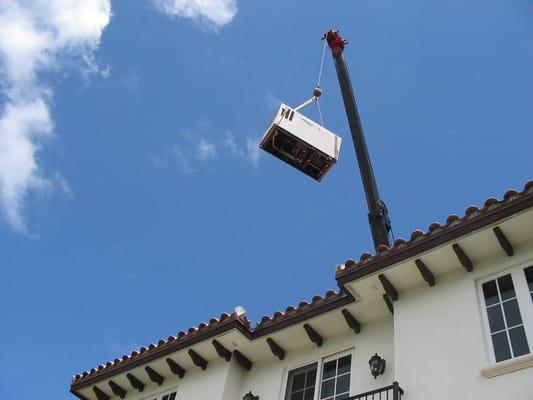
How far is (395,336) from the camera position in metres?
10.9

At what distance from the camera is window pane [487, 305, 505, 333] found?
9906 mm

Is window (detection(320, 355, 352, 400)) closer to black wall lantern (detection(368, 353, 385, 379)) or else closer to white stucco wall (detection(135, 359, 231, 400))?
black wall lantern (detection(368, 353, 385, 379))

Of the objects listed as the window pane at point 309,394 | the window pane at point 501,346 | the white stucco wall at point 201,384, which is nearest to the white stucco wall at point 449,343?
the window pane at point 501,346

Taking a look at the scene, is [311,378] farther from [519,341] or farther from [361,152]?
[361,152]

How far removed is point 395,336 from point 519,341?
2022 mm

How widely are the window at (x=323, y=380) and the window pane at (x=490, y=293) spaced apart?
2743 mm

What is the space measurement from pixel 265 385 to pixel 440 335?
384 centimetres

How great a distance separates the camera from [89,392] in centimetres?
1505

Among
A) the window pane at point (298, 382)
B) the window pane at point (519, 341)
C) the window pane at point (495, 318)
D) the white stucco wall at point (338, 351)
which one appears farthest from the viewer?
the window pane at point (298, 382)

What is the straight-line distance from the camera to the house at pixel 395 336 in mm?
9695

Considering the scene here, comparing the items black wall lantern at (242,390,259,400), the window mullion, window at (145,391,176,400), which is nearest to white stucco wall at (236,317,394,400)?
black wall lantern at (242,390,259,400)

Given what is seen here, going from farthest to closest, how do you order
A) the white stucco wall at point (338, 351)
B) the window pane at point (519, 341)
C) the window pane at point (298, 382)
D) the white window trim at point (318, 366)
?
1. the window pane at point (298, 382)
2. the white window trim at point (318, 366)
3. the white stucco wall at point (338, 351)
4. the window pane at point (519, 341)

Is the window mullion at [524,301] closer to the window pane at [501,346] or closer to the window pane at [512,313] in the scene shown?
the window pane at [512,313]

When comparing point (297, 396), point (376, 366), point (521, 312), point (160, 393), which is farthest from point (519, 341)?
point (160, 393)
